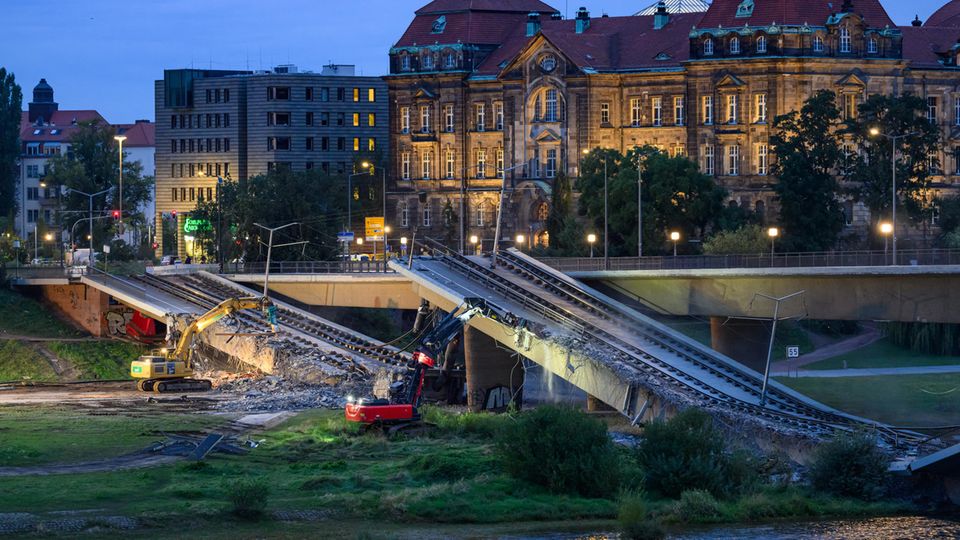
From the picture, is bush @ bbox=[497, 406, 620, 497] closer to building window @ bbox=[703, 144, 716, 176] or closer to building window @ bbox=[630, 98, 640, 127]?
building window @ bbox=[703, 144, 716, 176]

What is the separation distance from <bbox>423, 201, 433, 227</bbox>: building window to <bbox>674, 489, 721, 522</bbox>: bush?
115 m

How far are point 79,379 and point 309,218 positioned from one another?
157 ft

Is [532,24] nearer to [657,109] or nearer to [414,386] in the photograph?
[657,109]

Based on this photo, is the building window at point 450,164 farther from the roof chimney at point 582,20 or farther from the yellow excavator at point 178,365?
the yellow excavator at point 178,365

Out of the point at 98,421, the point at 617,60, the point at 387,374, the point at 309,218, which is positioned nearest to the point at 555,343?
the point at 387,374

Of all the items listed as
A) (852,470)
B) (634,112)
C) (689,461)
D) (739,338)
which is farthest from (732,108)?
(689,461)

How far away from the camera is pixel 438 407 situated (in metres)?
94.3

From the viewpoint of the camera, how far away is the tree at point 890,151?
472ft

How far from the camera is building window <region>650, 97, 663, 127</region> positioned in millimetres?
169250

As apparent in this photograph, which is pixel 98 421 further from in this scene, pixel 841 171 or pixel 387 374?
pixel 841 171

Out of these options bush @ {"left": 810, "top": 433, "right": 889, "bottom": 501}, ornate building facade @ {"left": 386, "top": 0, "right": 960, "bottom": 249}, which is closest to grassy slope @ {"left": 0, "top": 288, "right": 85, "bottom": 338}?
ornate building facade @ {"left": 386, "top": 0, "right": 960, "bottom": 249}

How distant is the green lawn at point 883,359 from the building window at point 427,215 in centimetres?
6172

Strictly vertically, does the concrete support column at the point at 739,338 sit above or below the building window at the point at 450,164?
below

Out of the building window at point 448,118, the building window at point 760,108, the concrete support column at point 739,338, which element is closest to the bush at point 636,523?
the concrete support column at point 739,338
